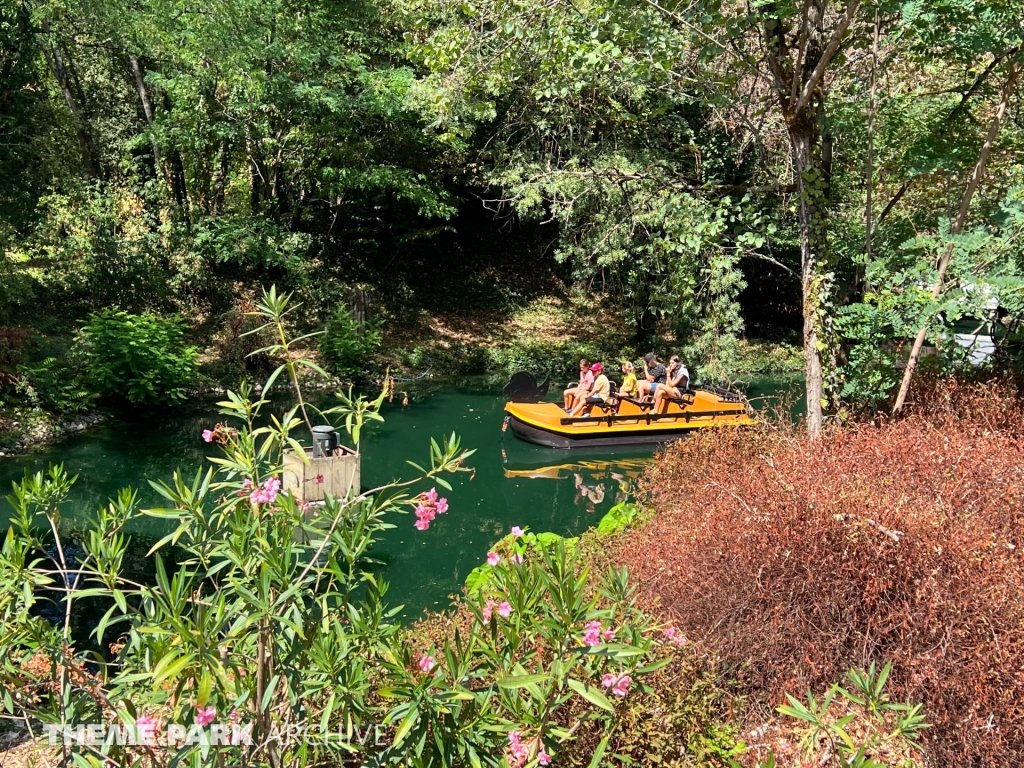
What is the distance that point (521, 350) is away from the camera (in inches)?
736

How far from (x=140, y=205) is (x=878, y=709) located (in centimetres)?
1742

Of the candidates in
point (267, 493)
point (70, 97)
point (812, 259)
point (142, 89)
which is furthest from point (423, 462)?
point (70, 97)

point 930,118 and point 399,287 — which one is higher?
point 930,118

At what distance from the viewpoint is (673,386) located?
12602 millimetres

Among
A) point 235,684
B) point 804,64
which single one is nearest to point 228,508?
point 235,684

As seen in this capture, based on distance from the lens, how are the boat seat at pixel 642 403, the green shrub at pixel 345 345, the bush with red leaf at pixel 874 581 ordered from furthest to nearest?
the green shrub at pixel 345 345 → the boat seat at pixel 642 403 → the bush with red leaf at pixel 874 581

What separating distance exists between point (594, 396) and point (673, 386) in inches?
48.4

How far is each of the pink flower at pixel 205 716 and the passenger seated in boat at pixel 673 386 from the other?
34.4 feet

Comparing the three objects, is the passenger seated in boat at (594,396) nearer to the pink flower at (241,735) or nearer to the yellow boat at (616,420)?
the yellow boat at (616,420)

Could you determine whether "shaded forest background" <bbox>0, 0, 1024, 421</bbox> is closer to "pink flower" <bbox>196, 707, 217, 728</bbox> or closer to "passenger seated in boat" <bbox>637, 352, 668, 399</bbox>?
"passenger seated in boat" <bbox>637, 352, 668, 399</bbox>

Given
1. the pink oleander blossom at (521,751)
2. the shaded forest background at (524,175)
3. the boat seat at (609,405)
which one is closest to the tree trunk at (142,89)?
the shaded forest background at (524,175)

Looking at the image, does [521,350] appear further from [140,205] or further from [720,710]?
[720,710]

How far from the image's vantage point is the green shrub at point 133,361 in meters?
12.6

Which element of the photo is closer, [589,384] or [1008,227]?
[1008,227]
